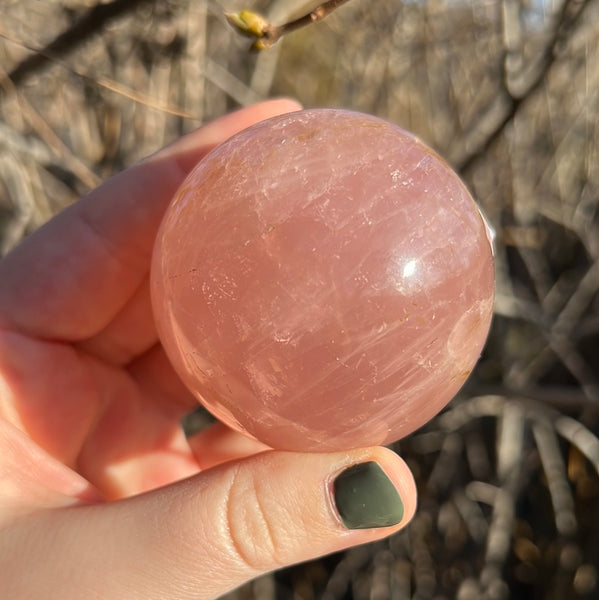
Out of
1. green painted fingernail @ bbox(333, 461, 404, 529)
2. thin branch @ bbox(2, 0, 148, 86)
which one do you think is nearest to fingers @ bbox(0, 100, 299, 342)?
thin branch @ bbox(2, 0, 148, 86)

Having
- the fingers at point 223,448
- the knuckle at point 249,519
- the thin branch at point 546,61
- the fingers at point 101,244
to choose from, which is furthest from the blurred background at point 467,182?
the knuckle at point 249,519

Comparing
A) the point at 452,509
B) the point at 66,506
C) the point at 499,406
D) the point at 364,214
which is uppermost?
the point at 364,214

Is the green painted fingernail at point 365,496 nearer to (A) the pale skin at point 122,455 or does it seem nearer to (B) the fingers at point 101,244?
(A) the pale skin at point 122,455

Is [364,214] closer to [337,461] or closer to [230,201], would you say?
[230,201]

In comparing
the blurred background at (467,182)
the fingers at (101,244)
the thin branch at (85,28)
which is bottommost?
the blurred background at (467,182)

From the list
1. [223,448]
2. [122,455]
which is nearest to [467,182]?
[223,448]

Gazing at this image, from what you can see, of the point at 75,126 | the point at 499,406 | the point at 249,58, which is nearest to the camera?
the point at 499,406

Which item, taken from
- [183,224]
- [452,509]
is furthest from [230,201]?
[452,509]
